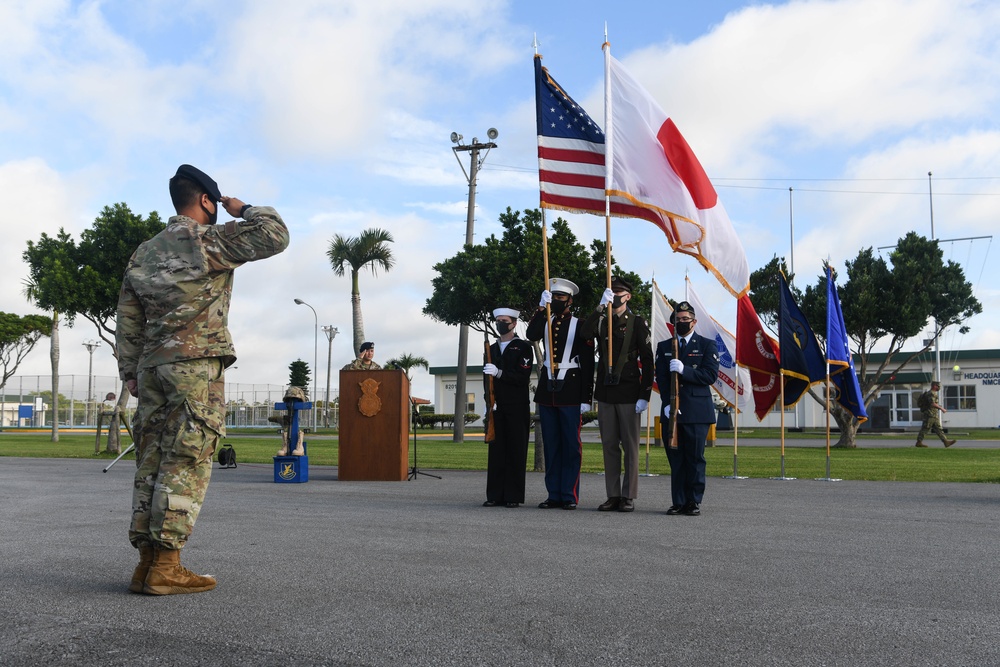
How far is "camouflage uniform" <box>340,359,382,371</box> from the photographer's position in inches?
505

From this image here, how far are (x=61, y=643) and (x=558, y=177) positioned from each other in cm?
721

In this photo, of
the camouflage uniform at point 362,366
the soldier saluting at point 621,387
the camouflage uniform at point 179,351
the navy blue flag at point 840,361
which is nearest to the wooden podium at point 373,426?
the camouflage uniform at point 362,366

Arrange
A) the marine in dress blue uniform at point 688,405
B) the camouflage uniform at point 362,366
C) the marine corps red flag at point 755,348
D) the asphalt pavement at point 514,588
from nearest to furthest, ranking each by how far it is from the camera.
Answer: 1. the asphalt pavement at point 514,588
2. the marine in dress blue uniform at point 688,405
3. the camouflage uniform at point 362,366
4. the marine corps red flag at point 755,348

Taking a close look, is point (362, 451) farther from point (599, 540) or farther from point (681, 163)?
point (599, 540)

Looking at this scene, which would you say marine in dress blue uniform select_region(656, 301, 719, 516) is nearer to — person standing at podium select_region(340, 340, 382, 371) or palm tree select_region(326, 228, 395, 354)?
person standing at podium select_region(340, 340, 382, 371)

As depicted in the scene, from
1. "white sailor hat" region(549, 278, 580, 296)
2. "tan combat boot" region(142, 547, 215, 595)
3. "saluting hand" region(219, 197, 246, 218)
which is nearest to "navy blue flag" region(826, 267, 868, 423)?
"white sailor hat" region(549, 278, 580, 296)

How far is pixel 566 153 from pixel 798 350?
6.24 metres

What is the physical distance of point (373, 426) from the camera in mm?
12570

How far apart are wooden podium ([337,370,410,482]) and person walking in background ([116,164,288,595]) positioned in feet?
25.7

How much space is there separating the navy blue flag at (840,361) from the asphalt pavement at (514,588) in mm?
5784

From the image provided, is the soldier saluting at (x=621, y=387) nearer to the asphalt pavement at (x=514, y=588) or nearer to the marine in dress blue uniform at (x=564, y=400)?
the marine in dress blue uniform at (x=564, y=400)

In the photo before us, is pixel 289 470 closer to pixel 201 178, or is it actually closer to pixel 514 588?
pixel 201 178

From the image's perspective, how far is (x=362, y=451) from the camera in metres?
12.6

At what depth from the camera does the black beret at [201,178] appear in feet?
15.7
